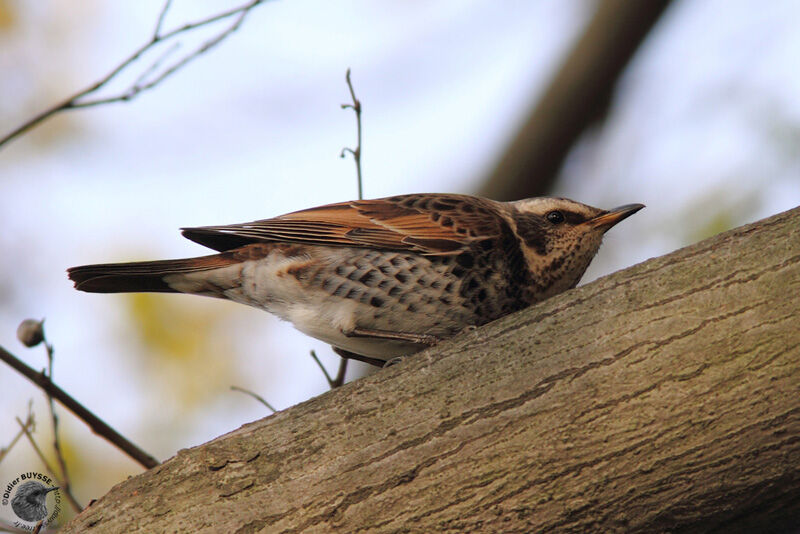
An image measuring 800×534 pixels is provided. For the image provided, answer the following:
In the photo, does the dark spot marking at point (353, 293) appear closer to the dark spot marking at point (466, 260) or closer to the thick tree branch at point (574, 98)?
the dark spot marking at point (466, 260)

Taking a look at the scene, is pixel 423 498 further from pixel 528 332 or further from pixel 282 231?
pixel 282 231

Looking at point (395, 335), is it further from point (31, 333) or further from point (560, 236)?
point (31, 333)

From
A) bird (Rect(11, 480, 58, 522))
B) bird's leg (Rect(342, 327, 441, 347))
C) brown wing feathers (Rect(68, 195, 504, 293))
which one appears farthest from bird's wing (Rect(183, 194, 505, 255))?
bird (Rect(11, 480, 58, 522))

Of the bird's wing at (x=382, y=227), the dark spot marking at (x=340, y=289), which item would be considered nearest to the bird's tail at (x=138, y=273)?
the bird's wing at (x=382, y=227)

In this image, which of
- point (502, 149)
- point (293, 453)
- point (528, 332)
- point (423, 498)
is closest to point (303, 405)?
point (293, 453)

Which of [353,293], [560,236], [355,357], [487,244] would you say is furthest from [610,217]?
[355,357]

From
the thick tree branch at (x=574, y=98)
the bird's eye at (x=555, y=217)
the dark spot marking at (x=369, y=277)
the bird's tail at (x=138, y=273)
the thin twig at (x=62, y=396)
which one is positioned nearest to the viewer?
the thin twig at (x=62, y=396)

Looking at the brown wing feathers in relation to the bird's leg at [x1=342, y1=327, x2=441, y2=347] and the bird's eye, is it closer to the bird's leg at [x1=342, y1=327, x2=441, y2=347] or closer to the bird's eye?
the bird's eye
